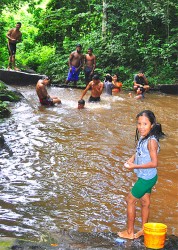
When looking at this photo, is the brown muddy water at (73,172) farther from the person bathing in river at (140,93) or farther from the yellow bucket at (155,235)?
the person bathing in river at (140,93)

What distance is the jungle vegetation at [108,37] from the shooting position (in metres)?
17.6

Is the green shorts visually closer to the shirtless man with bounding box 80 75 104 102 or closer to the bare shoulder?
the bare shoulder

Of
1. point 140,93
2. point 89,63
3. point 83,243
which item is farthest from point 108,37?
point 83,243

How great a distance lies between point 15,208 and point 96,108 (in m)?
A: 7.54

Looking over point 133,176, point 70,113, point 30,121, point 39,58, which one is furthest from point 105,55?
point 133,176

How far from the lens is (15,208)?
5453 millimetres

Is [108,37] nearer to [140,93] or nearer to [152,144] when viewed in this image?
[140,93]

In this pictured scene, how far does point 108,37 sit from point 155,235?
16.6 meters

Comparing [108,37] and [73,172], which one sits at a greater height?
[108,37]

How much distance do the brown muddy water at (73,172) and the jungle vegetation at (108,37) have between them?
5.94 m

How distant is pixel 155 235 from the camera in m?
3.98

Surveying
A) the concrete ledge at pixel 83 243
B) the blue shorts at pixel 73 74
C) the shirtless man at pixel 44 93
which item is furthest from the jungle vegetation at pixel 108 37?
the concrete ledge at pixel 83 243

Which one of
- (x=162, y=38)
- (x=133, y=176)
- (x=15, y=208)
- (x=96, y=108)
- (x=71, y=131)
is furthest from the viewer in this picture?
(x=162, y=38)

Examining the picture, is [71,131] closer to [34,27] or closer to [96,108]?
[96,108]
